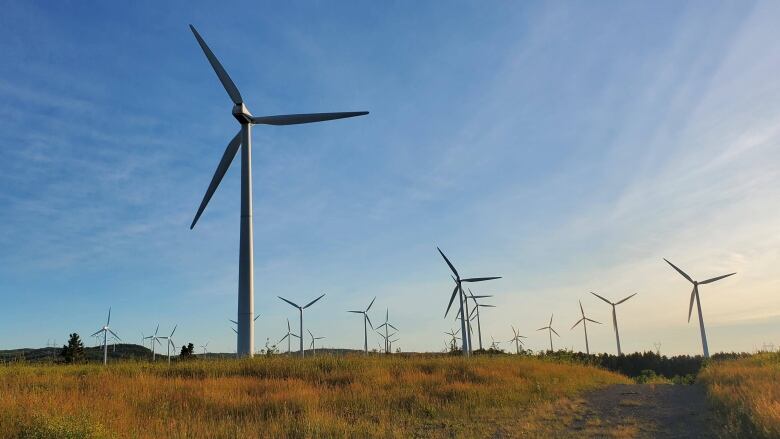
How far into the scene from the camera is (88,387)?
807 inches

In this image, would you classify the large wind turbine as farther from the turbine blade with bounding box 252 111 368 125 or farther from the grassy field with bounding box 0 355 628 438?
the grassy field with bounding box 0 355 628 438

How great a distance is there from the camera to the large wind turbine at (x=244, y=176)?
30141mm

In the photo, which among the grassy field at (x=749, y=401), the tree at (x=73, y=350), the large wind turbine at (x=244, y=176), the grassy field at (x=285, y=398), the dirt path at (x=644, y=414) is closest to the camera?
the grassy field at (x=749, y=401)

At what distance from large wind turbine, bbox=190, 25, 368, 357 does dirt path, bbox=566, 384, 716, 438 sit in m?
16.8

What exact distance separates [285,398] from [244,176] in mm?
17026

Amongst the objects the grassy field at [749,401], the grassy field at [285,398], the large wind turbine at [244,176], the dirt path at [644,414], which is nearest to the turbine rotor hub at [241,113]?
the large wind turbine at [244,176]

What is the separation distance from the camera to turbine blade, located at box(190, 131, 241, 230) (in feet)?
118

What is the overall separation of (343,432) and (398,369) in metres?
12.2

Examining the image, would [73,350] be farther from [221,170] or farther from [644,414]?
[644,414]

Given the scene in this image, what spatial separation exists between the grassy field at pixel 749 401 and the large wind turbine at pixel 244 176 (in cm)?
2093

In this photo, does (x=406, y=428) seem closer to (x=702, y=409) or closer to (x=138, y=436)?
(x=138, y=436)

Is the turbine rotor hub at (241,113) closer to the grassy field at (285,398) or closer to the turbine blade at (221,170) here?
the turbine blade at (221,170)

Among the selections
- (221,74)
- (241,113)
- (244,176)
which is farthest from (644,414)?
(221,74)

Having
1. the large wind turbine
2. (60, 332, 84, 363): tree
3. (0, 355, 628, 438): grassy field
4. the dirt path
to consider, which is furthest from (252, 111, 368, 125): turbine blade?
(60, 332, 84, 363): tree
